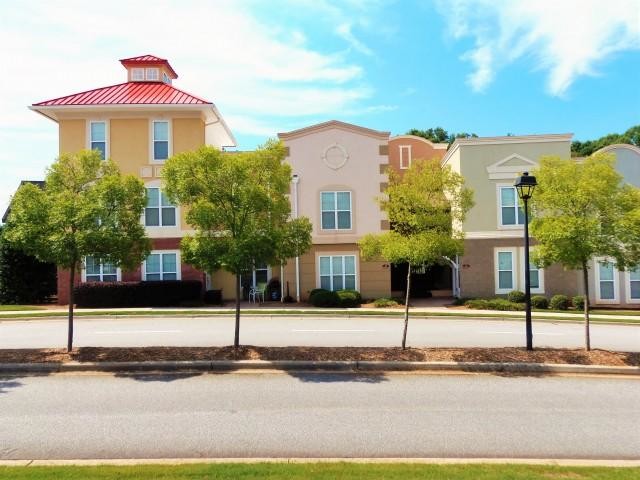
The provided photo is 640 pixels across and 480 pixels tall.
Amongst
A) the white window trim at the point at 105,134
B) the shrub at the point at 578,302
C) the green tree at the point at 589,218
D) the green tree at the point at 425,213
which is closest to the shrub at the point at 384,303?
the shrub at the point at 578,302

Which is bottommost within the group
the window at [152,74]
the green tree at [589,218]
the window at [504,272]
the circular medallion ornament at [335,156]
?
the window at [504,272]

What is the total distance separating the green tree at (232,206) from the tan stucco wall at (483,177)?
1638 cm

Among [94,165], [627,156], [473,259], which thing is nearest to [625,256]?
[94,165]

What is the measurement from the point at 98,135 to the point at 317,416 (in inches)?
897

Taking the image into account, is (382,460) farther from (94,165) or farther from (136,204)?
(94,165)

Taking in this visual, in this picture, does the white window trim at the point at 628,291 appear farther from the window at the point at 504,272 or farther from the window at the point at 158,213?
the window at the point at 158,213

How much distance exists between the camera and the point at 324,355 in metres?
10.8

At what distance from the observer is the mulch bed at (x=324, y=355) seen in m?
10.5

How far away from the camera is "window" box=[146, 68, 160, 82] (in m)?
28.6

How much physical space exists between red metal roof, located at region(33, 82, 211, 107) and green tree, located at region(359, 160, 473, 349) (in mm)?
16057

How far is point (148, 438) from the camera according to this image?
21.2ft

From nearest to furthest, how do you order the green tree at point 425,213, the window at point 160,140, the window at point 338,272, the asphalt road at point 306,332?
the green tree at point 425,213 < the asphalt road at point 306,332 < the window at point 160,140 < the window at point 338,272

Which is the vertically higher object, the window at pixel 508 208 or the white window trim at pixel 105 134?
the white window trim at pixel 105 134

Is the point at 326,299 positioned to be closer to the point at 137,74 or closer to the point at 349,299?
the point at 349,299
